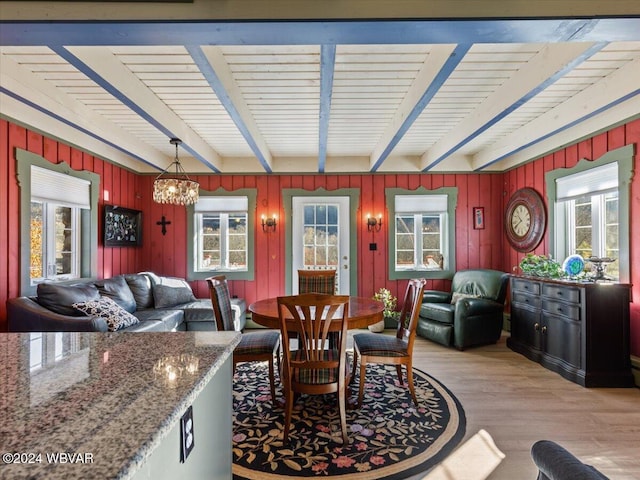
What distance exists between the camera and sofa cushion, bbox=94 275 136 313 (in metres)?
3.72

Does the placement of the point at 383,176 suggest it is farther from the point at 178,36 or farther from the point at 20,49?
the point at 20,49

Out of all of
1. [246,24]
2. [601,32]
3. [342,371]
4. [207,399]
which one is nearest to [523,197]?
[601,32]

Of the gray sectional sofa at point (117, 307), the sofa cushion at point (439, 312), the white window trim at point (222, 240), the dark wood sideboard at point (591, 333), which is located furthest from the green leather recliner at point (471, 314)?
the white window trim at point (222, 240)

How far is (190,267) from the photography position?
5.15 m

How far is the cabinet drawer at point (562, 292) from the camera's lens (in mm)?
3088

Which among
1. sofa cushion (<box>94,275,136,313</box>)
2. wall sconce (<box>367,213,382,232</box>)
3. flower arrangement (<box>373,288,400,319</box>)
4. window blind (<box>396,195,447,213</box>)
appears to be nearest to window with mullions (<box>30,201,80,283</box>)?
sofa cushion (<box>94,275,136,313</box>)

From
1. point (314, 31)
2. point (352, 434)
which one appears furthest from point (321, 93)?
point (352, 434)

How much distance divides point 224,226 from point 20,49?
328cm

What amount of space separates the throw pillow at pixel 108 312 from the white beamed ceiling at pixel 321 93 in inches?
70.1

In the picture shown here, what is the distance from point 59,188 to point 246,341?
2.88m

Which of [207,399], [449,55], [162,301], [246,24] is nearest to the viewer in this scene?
[207,399]

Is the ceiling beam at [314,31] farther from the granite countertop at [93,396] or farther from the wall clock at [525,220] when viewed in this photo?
the wall clock at [525,220]

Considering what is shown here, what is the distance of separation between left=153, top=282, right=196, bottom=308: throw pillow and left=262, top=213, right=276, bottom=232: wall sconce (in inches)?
60.7

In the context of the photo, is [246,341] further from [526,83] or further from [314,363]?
[526,83]
